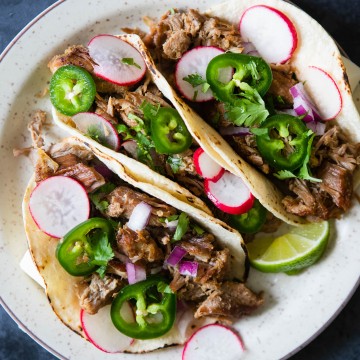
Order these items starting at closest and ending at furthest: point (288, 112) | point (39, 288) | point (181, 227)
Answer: point (181, 227) → point (288, 112) → point (39, 288)

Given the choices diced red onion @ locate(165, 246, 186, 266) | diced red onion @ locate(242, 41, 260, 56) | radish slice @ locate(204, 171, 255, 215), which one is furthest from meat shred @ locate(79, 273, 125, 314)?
diced red onion @ locate(242, 41, 260, 56)

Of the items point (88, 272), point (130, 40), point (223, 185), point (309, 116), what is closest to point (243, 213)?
point (223, 185)

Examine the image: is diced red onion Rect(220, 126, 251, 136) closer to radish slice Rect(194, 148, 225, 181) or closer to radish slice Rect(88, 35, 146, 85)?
radish slice Rect(194, 148, 225, 181)

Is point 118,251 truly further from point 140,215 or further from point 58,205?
point 58,205

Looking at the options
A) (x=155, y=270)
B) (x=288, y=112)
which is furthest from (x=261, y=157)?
(x=155, y=270)

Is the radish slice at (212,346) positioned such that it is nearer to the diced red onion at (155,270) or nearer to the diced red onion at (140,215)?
the diced red onion at (155,270)

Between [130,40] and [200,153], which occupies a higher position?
[130,40]

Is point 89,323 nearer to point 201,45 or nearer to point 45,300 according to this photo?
point 45,300
